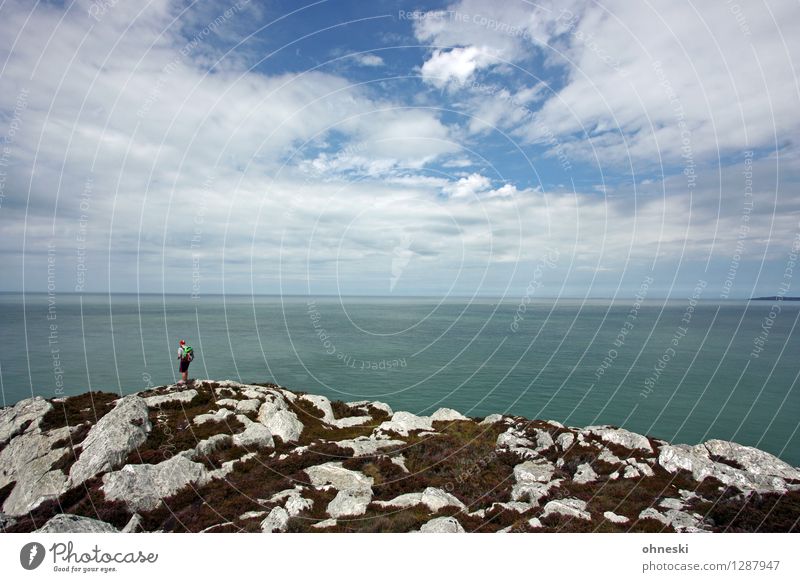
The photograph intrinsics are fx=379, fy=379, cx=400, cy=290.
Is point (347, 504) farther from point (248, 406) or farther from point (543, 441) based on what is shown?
point (543, 441)

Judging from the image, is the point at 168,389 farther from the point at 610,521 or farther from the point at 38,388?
the point at 38,388

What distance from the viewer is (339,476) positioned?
16.7 meters

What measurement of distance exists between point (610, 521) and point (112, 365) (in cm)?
8120

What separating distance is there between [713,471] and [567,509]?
28.0 feet

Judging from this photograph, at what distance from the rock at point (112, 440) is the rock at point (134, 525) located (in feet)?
13.0

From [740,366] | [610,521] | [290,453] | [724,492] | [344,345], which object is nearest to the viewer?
[610,521]

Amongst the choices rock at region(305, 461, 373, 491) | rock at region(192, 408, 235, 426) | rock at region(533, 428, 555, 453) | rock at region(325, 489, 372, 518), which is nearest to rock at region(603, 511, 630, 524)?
rock at region(533, 428, 555, 453)

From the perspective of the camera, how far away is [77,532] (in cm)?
1081

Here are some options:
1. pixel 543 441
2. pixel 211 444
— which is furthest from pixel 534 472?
pixel 211 444

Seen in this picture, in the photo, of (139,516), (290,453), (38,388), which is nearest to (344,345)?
(38,388)

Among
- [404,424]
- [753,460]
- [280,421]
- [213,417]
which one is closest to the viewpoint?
[753,460]

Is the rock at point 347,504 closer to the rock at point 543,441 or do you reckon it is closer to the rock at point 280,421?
the rock at point 280,421
